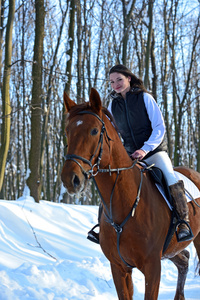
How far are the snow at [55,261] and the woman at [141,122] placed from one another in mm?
1336

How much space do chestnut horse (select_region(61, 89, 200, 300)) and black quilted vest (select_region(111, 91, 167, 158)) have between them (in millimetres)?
473

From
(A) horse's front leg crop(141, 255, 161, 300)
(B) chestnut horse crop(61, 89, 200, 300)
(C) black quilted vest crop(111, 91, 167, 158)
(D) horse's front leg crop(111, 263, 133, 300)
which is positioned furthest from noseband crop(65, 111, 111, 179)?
(D) horse's front leg crop(111, 263, 133, 300)

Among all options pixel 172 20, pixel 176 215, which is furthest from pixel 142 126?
pixel 172 20

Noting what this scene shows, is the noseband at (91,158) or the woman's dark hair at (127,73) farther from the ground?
the woman's dark hair at (127,73)

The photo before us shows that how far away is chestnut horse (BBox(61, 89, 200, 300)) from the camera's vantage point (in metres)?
2.72

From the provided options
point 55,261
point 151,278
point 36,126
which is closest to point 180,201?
point 151,278

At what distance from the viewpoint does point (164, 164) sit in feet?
12.6

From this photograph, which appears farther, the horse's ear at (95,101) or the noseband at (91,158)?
the horse's ear at (95,101)

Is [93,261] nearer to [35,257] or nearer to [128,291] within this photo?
[35,257]

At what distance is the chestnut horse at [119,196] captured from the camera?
272 centimetres

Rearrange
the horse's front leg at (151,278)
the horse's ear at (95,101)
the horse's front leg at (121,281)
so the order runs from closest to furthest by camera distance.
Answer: the horse's ear at (95,101)
the horse's front leg at (151,278)
the horse's front leg at (121,281)

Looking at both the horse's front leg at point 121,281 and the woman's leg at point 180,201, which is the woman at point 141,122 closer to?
the woman's leg at point 180,201

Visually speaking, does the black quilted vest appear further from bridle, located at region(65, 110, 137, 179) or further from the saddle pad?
bridle, located at region(65, 110, 137, 179)

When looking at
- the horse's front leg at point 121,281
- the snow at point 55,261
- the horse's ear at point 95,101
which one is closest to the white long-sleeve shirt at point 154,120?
the horse's ear at point 95,101
